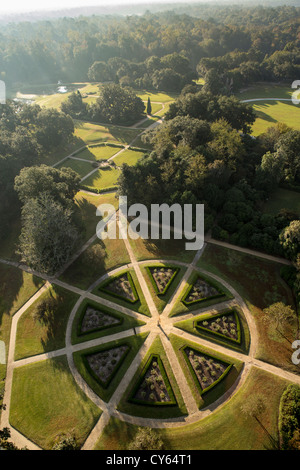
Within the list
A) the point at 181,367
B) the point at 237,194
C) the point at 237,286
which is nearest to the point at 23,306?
the point at 181,367

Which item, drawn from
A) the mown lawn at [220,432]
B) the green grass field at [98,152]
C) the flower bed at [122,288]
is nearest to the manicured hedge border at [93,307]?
the flower bed at [122,288]

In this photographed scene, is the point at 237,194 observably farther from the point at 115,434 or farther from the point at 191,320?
the point at 115,434

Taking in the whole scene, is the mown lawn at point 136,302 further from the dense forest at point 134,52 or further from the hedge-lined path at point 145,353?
the dense forest at point 134,52

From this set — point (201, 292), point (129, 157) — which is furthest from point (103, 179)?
point (201, 292)

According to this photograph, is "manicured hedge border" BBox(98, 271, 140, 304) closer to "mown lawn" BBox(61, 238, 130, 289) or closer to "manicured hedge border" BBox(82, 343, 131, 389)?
"mown lawn" BBox(61, 238, 130, 289)

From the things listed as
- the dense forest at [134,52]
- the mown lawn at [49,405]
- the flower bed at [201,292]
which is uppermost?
the dense forest at [134,52]

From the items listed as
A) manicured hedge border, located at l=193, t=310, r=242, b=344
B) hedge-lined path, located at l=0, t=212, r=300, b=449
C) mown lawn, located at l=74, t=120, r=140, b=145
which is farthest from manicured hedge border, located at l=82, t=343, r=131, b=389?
mown lawn, located at l=74, t=120, r=140, b=145

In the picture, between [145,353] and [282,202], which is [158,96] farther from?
[145,353]
